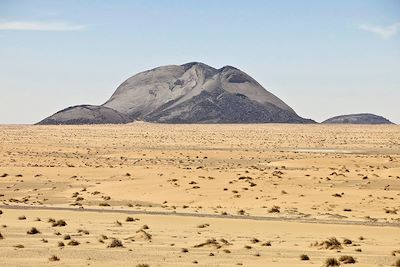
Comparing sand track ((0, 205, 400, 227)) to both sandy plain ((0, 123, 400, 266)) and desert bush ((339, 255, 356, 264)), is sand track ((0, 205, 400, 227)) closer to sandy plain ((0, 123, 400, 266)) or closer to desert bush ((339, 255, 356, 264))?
sandy plain ((0, 123, 400, 266))

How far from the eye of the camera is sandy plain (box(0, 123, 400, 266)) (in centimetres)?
2847

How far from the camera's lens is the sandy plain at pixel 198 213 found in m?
28.5

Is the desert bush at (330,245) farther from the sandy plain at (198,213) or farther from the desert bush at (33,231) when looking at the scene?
the desert bush at (33,231)

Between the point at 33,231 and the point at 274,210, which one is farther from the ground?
the point at 33,231

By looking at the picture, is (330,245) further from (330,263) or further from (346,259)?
(330,263)

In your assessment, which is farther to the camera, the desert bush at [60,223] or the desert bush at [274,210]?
the desert bush at [274,210]

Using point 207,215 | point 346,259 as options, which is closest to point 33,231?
point 207,215

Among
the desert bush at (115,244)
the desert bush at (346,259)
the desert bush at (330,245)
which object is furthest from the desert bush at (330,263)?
the desert bush at (115,244)

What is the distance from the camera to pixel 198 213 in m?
45.5

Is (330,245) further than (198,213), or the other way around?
(198,213)

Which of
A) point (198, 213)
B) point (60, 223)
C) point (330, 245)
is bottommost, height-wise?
point (198, 213)

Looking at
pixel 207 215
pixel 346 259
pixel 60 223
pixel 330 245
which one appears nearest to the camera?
pixel 346 259

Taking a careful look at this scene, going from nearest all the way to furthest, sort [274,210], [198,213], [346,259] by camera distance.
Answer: [346,259]
[198,213]
[274,210]

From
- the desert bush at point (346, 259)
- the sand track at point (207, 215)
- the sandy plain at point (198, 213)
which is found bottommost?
the sand track at point (207, 215)
